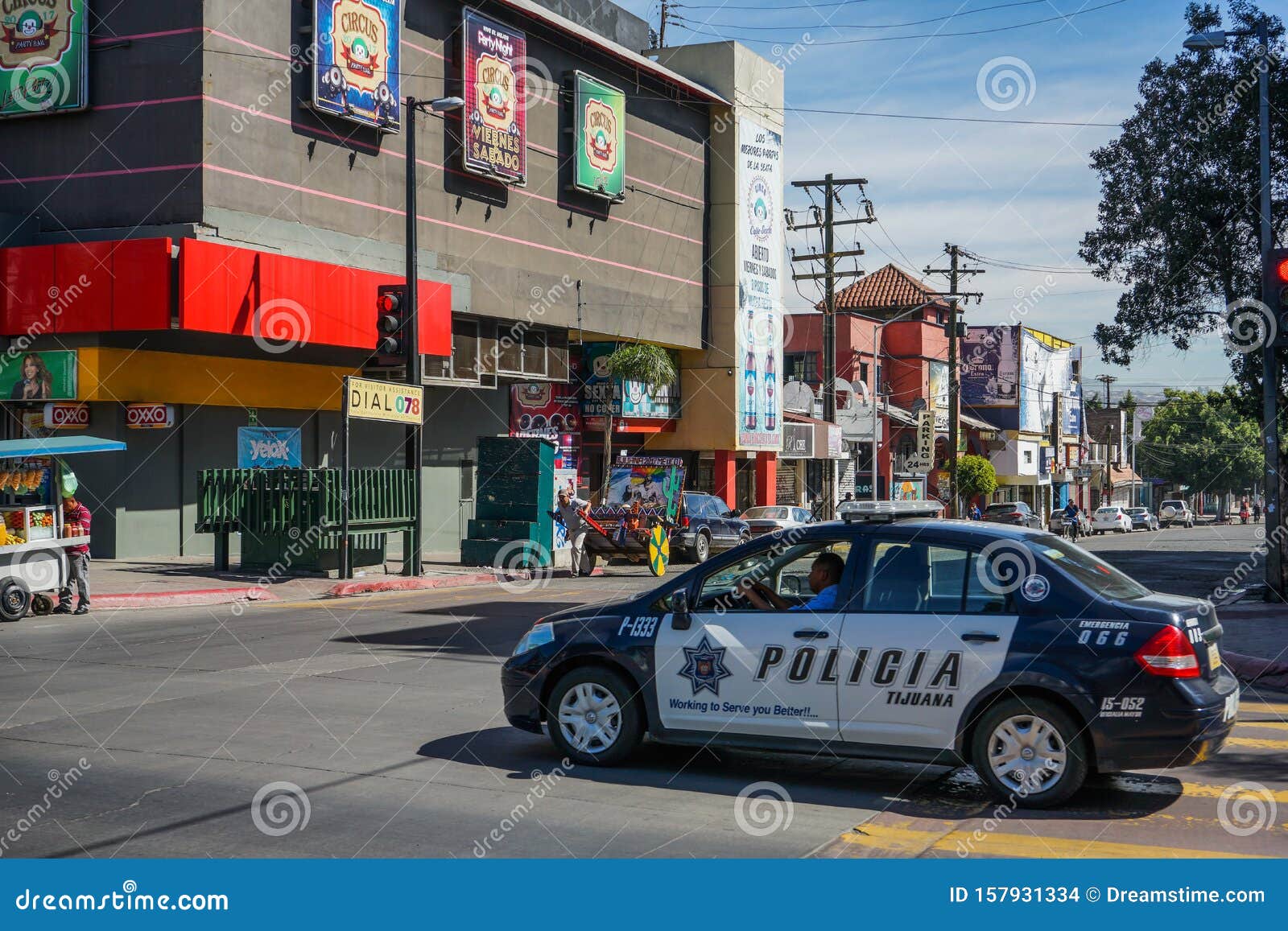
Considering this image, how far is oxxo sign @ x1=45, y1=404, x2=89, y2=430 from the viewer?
2553 centimetres

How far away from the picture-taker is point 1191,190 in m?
24.7

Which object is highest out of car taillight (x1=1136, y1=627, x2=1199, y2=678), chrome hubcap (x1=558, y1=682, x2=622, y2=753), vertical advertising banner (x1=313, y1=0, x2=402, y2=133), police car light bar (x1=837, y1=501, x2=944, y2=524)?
vertical advertising banner (x1=313, y1=0, x2=402, y2=133)

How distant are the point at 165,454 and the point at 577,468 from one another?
645 inches

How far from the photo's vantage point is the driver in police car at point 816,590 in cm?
788

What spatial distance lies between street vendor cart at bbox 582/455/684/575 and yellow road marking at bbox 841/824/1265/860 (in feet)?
54.4

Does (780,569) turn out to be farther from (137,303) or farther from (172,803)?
(137,303)

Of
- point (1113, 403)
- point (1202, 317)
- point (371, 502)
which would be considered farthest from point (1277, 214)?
point (1113, 403)

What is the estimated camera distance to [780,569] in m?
8.30
